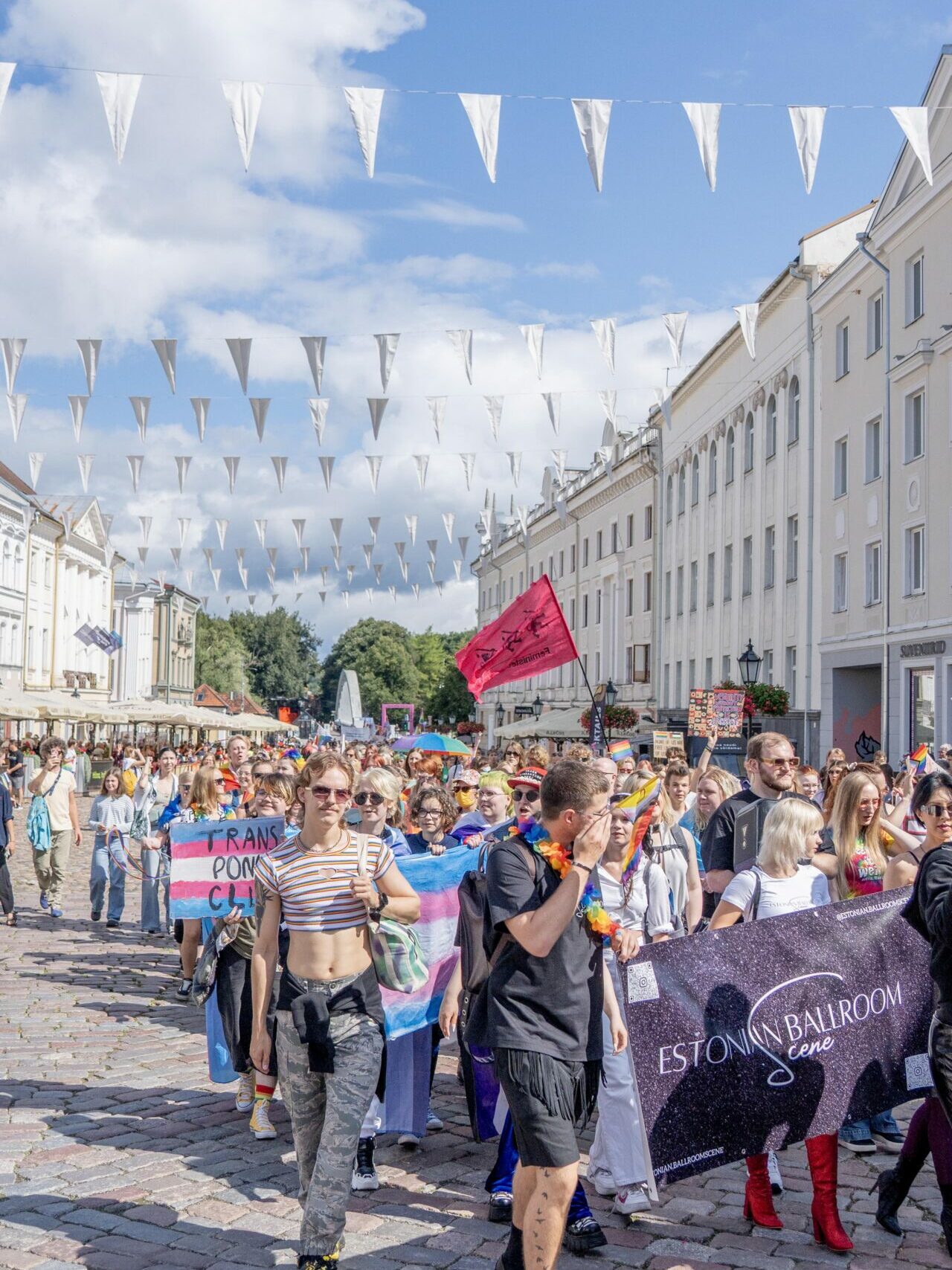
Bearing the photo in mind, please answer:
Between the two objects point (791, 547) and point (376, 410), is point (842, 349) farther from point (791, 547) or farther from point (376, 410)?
point (376, 410)

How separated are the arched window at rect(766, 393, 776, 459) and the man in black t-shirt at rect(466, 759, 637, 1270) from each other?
106ft

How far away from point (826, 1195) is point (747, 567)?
33457mm

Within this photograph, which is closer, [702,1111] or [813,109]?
[702,1111]

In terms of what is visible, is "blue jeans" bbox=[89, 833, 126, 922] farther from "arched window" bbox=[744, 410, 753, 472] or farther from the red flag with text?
"arched window" bbox=[744, 410, 753, 472]

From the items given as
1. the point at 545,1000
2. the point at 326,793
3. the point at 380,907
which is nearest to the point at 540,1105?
the point at 545,1000

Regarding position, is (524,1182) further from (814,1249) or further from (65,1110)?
(65,1110)

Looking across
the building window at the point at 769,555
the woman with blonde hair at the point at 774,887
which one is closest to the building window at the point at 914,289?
the building window at the point at 769,555

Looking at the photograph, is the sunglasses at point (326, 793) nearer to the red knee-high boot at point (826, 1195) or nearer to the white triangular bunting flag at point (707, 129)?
the red knee-high boot at point (826, 1195)

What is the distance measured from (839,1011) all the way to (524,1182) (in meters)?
1.95

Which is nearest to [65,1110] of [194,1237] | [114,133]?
[194,1237]

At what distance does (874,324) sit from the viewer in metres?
28.8

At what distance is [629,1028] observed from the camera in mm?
5129

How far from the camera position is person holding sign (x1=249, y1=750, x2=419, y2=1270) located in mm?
4602

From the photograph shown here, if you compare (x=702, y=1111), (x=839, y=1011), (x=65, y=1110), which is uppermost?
(x=839, y=1011)
